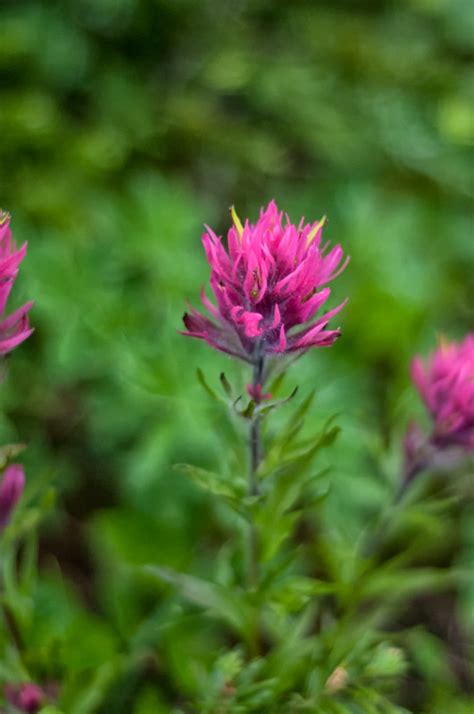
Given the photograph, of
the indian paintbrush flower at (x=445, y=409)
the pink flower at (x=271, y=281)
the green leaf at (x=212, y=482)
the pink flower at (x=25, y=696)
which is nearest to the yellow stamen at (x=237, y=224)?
the pink flower at (x=271, y=281)

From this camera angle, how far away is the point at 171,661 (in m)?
1.14

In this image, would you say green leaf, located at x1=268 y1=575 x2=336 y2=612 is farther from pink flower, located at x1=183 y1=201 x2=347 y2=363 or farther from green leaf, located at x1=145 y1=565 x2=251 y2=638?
pink flower, located at x1=183 y1=201 x2=347 y2=363

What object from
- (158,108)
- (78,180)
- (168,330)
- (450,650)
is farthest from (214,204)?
(450,650)

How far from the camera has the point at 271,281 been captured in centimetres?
67

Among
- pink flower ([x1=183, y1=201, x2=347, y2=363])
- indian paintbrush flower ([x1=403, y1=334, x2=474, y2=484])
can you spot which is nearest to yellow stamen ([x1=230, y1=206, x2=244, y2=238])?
pink flower ([x1=183, y1=201, x2=347, y2=363])

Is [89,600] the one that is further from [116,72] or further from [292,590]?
[116,72]

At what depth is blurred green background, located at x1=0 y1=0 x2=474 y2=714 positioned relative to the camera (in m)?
1.35

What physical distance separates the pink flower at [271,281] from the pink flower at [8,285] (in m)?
0.15

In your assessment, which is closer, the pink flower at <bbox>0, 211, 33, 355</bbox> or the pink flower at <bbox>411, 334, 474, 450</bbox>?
the pink flower at <bbox>0, 211, 33, 355</bbox>

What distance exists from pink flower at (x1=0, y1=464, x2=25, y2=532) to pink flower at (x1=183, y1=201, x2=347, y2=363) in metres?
0.27

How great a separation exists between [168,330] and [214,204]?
2.83 ft

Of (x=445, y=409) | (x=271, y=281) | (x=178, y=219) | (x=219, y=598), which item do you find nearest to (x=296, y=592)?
(x=219, y=598)

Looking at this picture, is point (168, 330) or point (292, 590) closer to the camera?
point (292, 590)

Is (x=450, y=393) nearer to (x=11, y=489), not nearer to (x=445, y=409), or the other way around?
(x=445, y=409)
